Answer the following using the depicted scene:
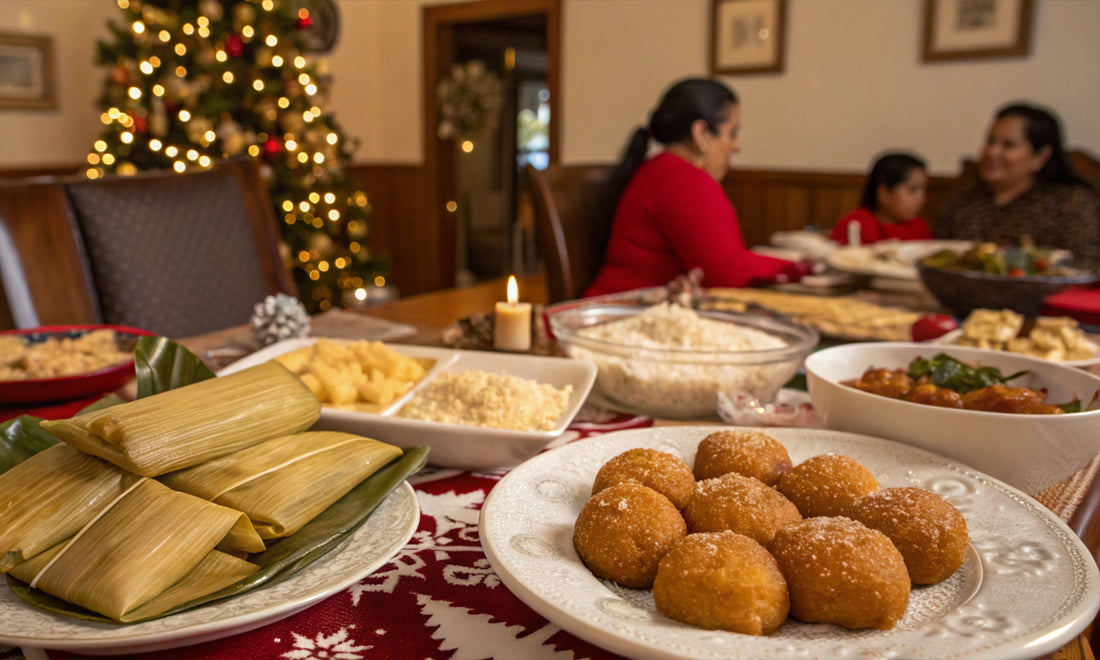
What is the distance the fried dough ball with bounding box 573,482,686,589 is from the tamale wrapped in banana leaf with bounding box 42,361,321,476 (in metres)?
0.28

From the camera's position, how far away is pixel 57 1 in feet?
15.6

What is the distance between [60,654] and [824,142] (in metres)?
4.70

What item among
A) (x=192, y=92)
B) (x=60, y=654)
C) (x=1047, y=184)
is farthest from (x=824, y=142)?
(x=60, y=654)

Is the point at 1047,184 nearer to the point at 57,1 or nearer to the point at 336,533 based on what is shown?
the point at 336,533

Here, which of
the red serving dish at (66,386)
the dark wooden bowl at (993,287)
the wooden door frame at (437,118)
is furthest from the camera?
the wooden door frame at (437,118)

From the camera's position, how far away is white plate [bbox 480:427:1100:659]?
17.7 inches

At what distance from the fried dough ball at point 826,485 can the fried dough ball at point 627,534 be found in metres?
0.11

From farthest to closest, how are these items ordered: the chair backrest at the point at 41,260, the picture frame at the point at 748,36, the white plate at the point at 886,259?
the picture frame at the point at 748,36 < the white plate at the point at 886,259 < the chair backrest at the point at 41,260

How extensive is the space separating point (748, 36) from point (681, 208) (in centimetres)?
290

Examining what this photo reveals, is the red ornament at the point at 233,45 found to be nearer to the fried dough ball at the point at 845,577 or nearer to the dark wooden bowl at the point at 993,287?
the dark wooden bowl at the point at 993,287

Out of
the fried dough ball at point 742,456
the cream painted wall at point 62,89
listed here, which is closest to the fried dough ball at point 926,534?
the fried dough ball at point 742,456

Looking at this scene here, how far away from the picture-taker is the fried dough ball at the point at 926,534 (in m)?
0.56

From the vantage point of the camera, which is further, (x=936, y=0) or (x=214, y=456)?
(x=936, y=0)

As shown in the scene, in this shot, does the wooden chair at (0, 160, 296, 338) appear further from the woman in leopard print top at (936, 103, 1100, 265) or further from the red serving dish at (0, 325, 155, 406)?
the woman in leopard print top at (936, 103, 1100, 265)
